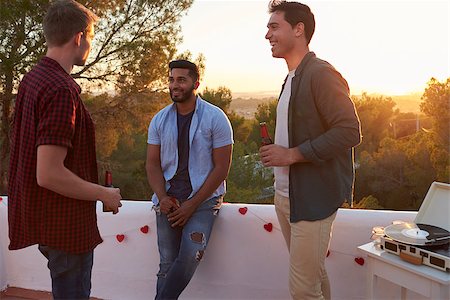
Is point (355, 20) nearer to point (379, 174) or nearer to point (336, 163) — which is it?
point (336, 163)

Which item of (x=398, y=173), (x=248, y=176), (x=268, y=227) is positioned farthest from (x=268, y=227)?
(x=398, y=173)

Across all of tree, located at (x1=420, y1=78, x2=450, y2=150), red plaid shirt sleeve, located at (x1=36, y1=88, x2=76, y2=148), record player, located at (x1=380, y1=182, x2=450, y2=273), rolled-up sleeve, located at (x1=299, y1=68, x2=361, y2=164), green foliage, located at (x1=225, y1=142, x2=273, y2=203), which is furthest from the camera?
green foliage, located at (x1=225, y1=142, x2=273, y2=203)

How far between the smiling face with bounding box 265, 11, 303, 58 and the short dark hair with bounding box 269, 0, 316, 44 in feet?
0.05

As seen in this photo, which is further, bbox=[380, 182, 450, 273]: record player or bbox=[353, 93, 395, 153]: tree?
bbox=[353, 93, 395, 153]: tree

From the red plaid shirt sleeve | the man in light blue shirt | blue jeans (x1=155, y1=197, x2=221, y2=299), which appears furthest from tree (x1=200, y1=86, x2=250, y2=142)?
the red plaid shirt sleeve

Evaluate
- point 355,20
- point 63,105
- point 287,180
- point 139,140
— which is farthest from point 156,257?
point 139,140

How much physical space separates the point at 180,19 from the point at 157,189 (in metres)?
6.37

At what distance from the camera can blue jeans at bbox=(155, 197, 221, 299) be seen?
1.90 meters

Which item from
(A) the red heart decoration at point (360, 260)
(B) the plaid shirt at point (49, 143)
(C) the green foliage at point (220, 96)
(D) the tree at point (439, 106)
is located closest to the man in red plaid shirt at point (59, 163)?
(B) the plaid shirt at point (49, 143)

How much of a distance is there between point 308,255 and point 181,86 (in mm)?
1042

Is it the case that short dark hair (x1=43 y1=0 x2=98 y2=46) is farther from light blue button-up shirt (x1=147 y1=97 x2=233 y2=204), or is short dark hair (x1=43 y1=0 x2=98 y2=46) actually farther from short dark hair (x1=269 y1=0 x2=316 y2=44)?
light blue button-up shirt (x1=147 y1=97 x2=233 y2=204)

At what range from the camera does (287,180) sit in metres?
1.67

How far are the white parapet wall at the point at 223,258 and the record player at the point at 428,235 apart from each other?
0.25m

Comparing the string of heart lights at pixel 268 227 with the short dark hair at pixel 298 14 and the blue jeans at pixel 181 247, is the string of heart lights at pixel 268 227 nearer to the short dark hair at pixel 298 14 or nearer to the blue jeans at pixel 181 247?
the blue jeans at pixel 181 247
